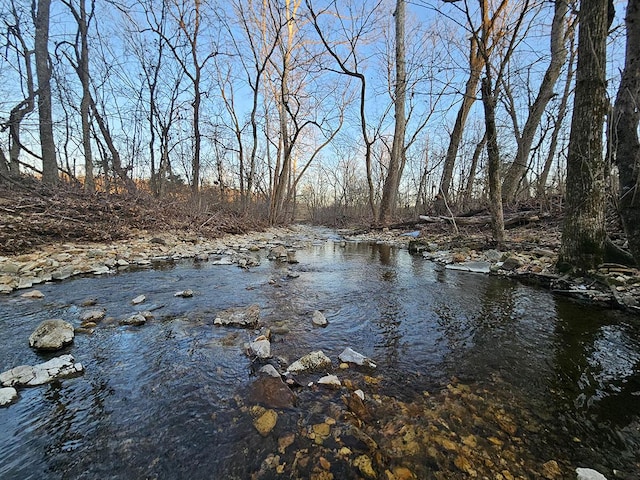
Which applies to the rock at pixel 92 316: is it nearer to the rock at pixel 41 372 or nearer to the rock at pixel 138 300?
the rock at pixel 138 300

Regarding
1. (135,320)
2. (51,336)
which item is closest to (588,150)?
(135,320)

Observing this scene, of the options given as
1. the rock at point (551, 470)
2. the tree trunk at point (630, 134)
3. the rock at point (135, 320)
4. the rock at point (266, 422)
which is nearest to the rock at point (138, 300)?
the rock at point (135, 320)

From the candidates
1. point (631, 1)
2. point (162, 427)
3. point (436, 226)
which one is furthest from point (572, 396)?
point (436, 226)

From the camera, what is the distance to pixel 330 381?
5.66 ft

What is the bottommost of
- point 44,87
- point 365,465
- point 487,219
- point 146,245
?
point 365,465

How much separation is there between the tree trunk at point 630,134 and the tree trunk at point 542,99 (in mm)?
4954

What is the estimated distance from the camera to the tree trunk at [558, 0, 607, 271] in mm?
3262

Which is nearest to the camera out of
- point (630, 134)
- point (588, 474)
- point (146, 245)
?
point (588, 474)

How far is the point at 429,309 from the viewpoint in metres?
3.08

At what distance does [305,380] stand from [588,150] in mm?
4151

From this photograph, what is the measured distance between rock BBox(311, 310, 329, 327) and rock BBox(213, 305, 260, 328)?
0.54 m

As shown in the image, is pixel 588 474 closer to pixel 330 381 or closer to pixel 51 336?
pixel 330 381

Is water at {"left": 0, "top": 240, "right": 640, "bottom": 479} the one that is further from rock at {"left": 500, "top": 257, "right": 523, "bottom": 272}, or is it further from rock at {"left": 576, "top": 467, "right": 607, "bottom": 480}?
rock at {"left": 500, "top": 257, "right": 523, "bottom": 272}

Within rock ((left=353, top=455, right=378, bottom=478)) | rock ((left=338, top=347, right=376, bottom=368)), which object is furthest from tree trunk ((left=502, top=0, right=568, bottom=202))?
rock ((left=353, top=455, right=378, bottom=478))
